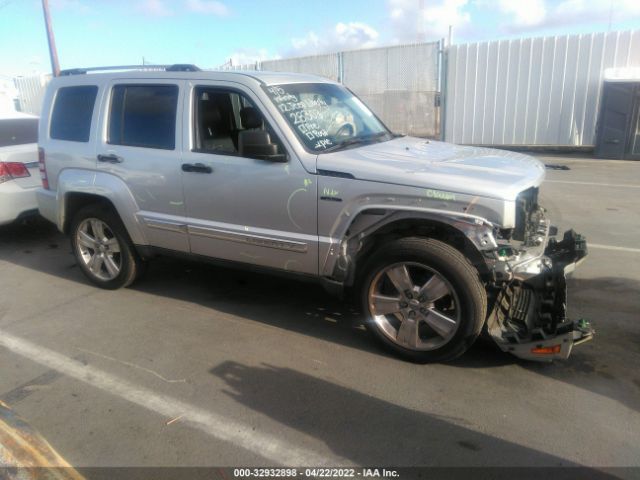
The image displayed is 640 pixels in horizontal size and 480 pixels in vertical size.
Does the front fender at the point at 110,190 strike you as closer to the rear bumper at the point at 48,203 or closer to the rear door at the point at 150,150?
the rear door at the point at 150,150

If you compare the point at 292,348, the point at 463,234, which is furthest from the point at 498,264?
the point at 292,348

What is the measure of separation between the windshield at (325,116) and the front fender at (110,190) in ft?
5.46

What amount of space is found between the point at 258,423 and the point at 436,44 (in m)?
15.3

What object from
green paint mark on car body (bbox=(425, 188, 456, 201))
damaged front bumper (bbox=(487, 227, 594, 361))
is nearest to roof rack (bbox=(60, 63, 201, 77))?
green paint mark on car body (bbox=(425, 188, 456, 201))

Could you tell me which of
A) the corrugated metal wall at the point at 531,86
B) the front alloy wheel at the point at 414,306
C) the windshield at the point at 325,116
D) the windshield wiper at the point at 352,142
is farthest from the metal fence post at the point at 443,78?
the front alloy wheel at the point at 414,306

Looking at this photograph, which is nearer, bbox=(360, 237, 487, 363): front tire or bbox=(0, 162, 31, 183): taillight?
bbox=(360, 237, 487, 363): front tire

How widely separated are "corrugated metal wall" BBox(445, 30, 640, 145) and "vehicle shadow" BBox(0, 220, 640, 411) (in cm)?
1100

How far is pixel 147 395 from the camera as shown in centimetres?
322

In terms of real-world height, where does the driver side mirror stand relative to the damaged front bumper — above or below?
above

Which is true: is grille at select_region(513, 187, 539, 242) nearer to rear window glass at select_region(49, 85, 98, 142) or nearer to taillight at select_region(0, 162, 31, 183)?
rear window glass at select_region(49, 85, 98, 142)

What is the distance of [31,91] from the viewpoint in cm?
2692

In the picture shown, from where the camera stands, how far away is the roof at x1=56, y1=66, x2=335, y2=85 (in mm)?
4043

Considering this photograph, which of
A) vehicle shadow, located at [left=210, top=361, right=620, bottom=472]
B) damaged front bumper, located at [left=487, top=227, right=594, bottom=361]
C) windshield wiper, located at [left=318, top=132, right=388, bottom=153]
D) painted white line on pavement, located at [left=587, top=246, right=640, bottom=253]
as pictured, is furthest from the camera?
painted white line on pavement, located at [left=587, top=246, right=640, bottom=253]

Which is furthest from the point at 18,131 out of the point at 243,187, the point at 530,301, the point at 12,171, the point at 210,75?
the point at 530,301
